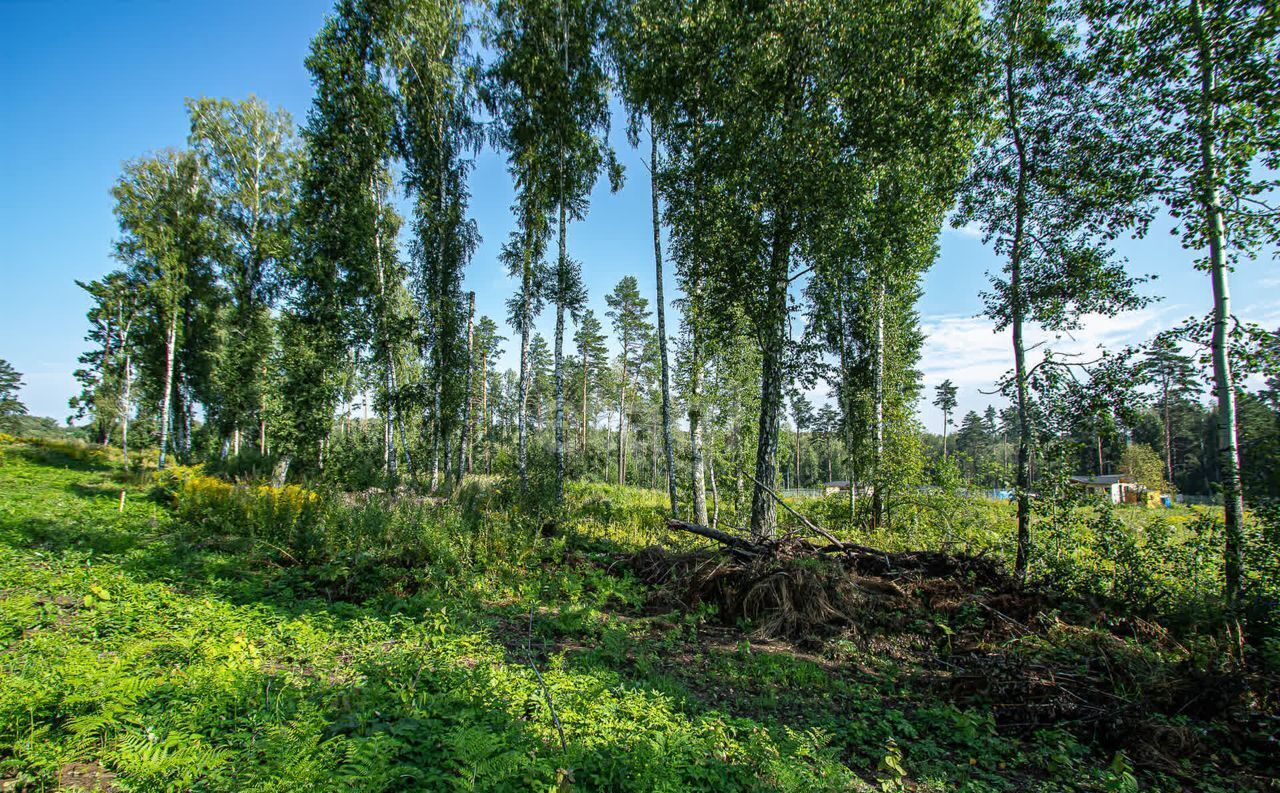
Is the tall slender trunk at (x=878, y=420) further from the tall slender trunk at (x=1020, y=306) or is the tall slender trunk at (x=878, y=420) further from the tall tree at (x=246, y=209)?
the tall tree at (x=246, y=209)

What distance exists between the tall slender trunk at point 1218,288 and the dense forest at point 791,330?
32 millimetres

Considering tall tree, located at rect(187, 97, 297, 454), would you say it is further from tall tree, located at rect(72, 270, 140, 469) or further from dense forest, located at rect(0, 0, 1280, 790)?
tall tree, located at rect(72, 270, 140, 469)

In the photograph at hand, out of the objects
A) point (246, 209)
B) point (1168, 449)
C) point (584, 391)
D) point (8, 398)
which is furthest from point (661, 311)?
point (8, 398)

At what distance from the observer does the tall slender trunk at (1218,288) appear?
499cm

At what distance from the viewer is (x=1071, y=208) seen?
23.3ft

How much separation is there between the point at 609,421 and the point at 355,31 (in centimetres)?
3433

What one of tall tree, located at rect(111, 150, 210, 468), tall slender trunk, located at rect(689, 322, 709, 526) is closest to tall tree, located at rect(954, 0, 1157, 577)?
tall slender trunk, located at rect(689, 322, 709, 526)

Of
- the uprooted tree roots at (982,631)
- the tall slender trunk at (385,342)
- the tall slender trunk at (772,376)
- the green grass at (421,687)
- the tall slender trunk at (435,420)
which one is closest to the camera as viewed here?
the green grass at (421,687)

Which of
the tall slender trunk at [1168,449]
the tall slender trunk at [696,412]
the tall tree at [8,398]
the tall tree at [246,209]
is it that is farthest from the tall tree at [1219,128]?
the tall tree at [8,398]

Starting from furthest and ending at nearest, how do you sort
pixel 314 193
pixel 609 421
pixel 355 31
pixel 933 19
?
pixel 609 421
pixel 314 193
pixel 355 31
pixel 933 19

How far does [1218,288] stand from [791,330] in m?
5.93

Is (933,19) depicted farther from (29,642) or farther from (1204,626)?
(29,642)

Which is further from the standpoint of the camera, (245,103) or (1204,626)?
(245,103)

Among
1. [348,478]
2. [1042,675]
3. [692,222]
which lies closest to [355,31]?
[692,222]
